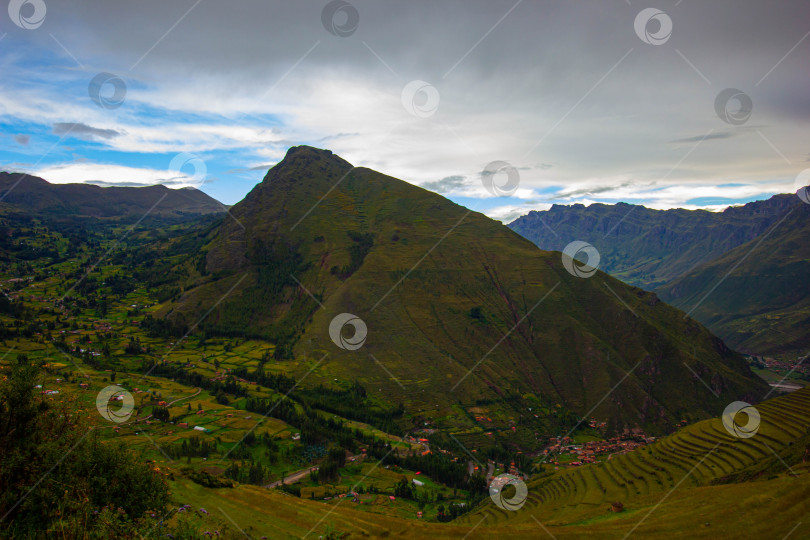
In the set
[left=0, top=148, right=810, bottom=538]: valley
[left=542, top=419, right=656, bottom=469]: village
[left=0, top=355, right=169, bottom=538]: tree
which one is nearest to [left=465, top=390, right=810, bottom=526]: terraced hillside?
[left=0, top=148, right=810, bottom=538]: valley

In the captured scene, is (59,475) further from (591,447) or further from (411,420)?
(591,447)

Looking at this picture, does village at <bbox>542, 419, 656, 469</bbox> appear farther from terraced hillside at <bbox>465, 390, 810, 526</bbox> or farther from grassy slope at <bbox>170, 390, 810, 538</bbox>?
terraced hillside at <bbox>465, 390, 810, 526</bbox>

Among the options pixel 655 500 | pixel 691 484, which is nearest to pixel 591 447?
pixel 691 484

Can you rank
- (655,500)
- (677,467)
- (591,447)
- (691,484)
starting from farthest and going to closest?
(591,447)
(677,467)
(691,484)
(655,500)

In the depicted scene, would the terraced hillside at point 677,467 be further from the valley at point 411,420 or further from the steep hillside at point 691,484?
the valley at point 411,420

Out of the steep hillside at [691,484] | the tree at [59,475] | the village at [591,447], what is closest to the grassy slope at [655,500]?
the steep hillside at [691,484]

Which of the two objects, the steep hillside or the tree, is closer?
the tree

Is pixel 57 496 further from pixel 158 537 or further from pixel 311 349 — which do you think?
pixel 311 349

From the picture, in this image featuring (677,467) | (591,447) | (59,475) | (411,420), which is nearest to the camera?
(59,475)
